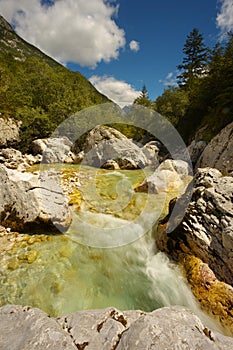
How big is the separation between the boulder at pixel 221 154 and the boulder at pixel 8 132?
55.1 ft

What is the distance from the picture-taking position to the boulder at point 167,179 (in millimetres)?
9953

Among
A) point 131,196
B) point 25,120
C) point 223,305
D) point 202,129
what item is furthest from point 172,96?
point 223,305

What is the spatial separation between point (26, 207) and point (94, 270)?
2890 millimetres

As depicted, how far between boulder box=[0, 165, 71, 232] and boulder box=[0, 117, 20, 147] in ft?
42.8

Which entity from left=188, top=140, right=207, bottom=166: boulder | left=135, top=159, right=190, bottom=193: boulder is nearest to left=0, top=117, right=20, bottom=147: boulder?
left=135, top=159, right=190, bottom=193: boulder

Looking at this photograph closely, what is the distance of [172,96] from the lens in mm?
27609

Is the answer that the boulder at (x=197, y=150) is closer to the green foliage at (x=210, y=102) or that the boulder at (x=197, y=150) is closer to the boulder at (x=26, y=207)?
the green foliage at (x=210, y=102)

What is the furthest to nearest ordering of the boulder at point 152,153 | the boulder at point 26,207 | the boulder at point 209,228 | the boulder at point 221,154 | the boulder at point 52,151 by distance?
the boulder at point 152,153 → the boulder at point 52,151 → the boulder at point 221,154 → the boulder at point 26,207 → the boulder at point 209,228

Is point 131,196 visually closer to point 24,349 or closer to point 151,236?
point 151,236

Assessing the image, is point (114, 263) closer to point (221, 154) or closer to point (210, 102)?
point (221, 154)

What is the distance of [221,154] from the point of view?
11.9 meters

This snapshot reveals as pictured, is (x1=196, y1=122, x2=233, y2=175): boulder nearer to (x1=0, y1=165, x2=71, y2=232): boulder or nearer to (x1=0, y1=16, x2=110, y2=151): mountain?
(x1=0, y1=165, x2=71, y2=232): boulder

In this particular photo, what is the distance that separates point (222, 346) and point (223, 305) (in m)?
1.86

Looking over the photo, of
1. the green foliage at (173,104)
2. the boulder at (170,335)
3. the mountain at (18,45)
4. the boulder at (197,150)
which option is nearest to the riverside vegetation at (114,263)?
the boulder at (170,335)
